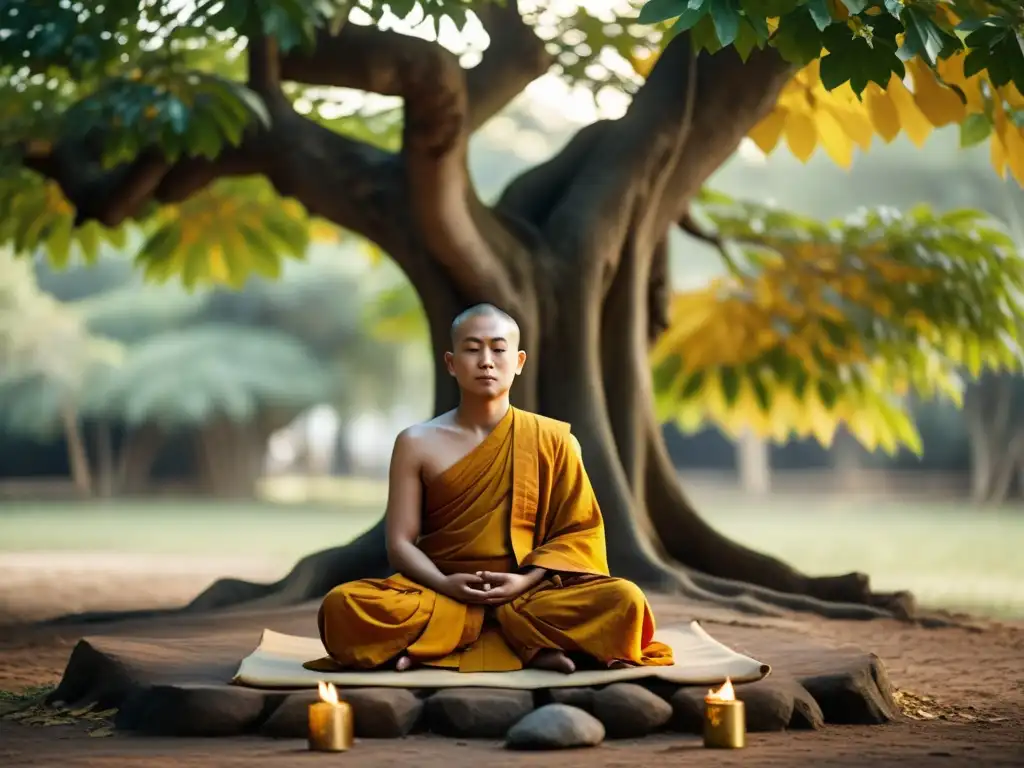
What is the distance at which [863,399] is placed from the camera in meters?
11.9

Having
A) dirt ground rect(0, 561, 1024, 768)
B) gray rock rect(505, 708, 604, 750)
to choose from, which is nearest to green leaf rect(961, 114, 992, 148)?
dirt ground rect(0, 561, 1024, 768)

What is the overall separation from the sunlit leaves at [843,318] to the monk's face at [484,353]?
235 inches

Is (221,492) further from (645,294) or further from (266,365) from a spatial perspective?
(645,294)

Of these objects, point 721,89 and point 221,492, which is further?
point 221,492

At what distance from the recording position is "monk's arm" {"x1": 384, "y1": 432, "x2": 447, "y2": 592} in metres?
5.52

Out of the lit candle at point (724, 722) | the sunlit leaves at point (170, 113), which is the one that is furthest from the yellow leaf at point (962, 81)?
the lit candle at point (724, 722)

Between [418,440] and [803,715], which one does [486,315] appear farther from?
[803,715]

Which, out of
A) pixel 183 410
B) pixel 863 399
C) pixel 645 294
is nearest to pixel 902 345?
pixel 863 399

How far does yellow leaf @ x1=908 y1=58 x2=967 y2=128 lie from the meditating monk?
324cm

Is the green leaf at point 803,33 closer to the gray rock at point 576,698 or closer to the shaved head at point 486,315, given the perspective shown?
the shaved head at point 486,315

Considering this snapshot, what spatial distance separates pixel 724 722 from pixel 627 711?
40cm

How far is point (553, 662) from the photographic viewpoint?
5.35m

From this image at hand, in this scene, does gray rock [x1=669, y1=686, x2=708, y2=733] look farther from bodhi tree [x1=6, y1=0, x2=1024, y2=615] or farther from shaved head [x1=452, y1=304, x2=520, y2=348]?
bodhi tree [x1=6, y1=0, x2=1024, y2=615]

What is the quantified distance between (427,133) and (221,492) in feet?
83.2
